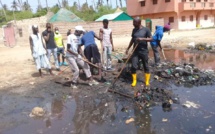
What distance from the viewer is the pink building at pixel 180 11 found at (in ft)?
121

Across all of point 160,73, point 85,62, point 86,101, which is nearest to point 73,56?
point 85,62

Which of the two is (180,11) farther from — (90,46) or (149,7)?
(90,46)

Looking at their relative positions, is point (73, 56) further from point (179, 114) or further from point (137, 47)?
point (179, 114)

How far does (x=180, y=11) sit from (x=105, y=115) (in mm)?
35364

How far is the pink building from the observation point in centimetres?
3703

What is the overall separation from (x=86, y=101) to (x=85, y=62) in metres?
1.39

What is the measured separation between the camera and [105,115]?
4922 mm

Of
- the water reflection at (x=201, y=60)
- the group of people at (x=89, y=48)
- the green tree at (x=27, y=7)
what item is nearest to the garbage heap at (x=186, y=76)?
the group of people at (x=89, y=48)

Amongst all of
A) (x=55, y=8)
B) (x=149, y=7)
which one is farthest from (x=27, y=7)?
(x=149, y=7)

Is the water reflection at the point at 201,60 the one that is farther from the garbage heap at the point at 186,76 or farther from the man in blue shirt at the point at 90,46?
the man in blue shirt at the point at 90,46

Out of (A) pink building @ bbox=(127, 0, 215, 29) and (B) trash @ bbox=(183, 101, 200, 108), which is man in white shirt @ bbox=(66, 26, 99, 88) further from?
(A) pink building @ bbox=(127, 0, 215, 29)

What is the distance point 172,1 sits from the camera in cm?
3675

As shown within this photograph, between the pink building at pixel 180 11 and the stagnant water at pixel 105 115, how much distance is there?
32.9 metres

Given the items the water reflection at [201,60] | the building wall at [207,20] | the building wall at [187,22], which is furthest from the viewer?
the building wall at [207,20]
